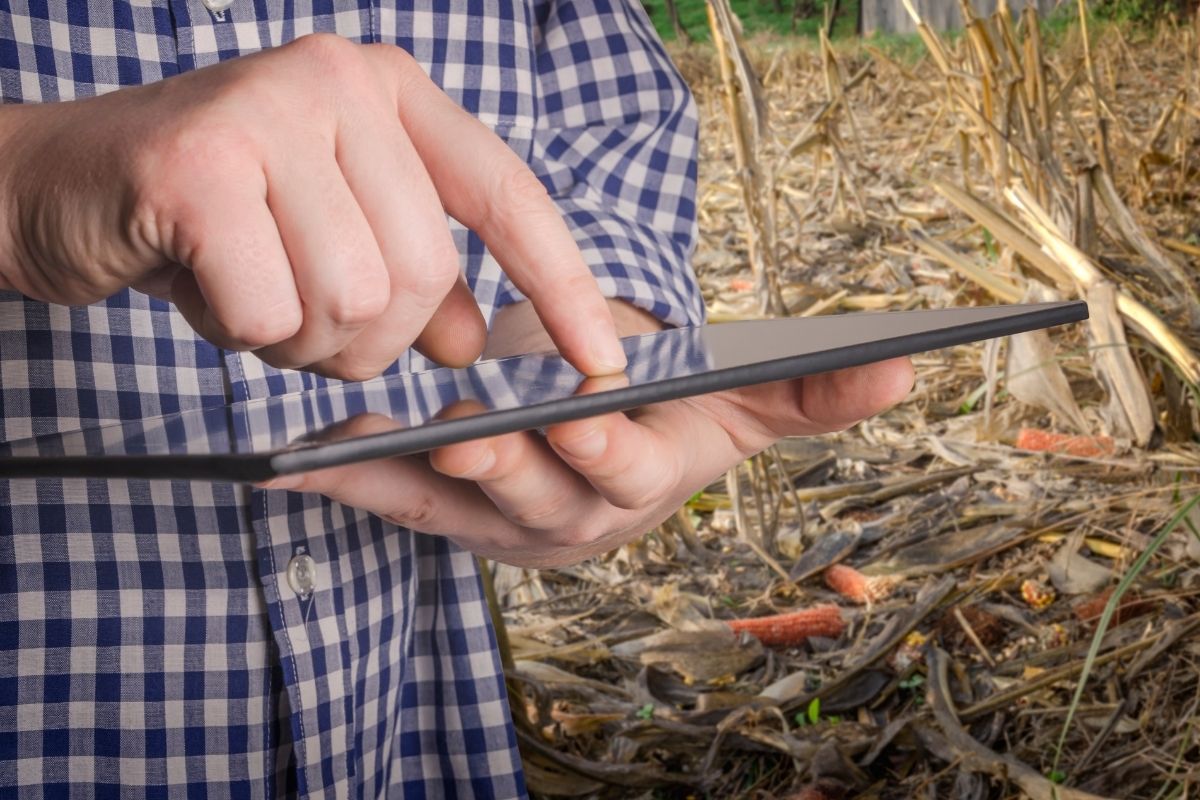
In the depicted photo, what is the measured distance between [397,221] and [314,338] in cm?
4

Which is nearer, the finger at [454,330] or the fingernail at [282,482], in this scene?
the fingernail at [282,482]

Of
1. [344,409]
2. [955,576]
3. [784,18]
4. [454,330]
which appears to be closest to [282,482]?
[344,409]

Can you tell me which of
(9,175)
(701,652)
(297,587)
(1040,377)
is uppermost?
(9,175)

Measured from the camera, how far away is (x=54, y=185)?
292mm

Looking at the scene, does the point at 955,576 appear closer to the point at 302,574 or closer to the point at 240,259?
the point at 302,574

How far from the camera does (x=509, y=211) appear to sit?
337 mm

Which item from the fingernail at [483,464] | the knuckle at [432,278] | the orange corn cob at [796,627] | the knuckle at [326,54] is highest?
the knuckle at [326,54]

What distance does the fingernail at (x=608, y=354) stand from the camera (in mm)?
339

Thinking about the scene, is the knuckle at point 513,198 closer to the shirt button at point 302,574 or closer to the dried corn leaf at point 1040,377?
the shirt button at point 302,574

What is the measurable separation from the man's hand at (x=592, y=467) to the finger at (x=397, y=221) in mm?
41

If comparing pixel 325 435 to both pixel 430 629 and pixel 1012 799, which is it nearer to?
pixel 430 629

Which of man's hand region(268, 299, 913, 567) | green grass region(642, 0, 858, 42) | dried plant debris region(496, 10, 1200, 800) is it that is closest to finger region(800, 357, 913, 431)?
man's hand region(268, 299, 913, 567)

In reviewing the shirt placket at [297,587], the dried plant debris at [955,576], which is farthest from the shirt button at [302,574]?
the dried plant debris at [955,576]

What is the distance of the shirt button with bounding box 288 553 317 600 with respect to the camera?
0.50m
